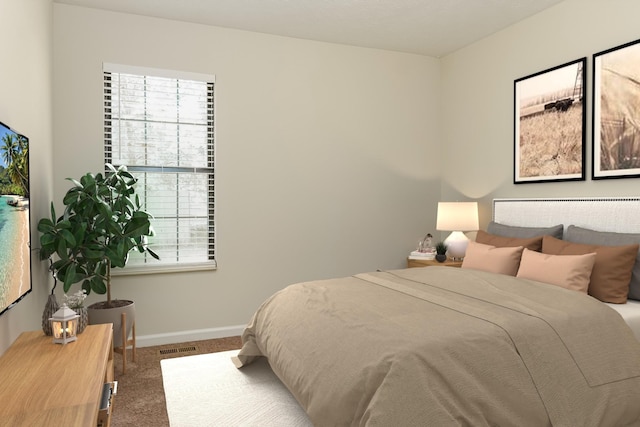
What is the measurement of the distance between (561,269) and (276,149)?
258 cm

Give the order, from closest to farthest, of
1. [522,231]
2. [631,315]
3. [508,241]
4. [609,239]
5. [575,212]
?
[631,315] < [609,239] < [575,212] < [508,241] < [522,231]

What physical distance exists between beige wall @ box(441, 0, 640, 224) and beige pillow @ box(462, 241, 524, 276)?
803 millimetres

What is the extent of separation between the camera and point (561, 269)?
2799mm

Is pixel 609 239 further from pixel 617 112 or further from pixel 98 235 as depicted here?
pixel 98 235

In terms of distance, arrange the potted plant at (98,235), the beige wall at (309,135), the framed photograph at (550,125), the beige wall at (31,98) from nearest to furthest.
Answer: the beige wall at (31,98) < the potted plant at (98,235) < the framed photograph at (550,125) < the beige wall at (309,135)

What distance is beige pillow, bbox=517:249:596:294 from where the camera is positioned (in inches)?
107

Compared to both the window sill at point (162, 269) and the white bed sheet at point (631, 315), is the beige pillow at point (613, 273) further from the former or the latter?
the window sill at point (162, 269)

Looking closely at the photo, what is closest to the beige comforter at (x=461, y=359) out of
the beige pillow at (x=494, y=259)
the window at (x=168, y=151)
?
the beige pillow at (x=494, y=259)

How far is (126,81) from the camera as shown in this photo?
3.80 meters

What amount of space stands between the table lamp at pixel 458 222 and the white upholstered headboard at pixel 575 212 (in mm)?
198

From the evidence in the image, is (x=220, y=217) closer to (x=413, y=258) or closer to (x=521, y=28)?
(x=413, y=258)

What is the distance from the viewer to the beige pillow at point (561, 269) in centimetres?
273

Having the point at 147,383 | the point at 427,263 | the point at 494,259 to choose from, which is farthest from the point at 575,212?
the point at 147,383

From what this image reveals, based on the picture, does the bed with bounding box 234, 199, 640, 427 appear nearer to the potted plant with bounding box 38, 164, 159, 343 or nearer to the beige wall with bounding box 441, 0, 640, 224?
the potted plant with bounding box 38, 164, 159, 343
